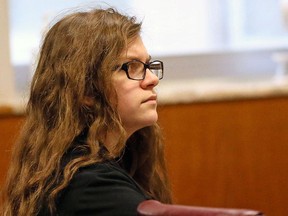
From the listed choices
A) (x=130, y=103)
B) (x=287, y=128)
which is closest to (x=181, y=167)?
(x=287, y=128)

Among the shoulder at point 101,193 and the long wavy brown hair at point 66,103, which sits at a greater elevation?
the long wavy brown hair at point 66,103

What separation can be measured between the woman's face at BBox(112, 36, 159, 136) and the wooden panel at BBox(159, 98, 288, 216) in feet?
3.58

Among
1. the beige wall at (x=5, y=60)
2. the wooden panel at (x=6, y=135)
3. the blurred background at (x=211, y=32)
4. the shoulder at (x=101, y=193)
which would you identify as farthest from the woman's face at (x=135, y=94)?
the blurred background at (x=211, y=32)

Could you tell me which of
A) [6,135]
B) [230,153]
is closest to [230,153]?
[230,153]

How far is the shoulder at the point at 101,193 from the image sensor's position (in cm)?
140

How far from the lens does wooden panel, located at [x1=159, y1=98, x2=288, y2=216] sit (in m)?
2.77

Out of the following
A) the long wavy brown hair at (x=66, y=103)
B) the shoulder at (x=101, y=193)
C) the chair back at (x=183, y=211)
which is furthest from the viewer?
the long wavy brown hair at (x=66, y=103)

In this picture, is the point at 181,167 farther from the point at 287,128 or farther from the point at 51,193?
the point at 51,193

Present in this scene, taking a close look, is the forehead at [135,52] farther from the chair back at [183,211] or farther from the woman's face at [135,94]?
the chair back at [183,211]

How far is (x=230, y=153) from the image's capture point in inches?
110

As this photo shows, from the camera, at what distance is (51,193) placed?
150 cm

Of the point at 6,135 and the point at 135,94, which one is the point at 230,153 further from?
the point at 135,94

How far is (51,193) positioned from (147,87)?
34 cm

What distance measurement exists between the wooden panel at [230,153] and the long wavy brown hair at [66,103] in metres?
1.09
